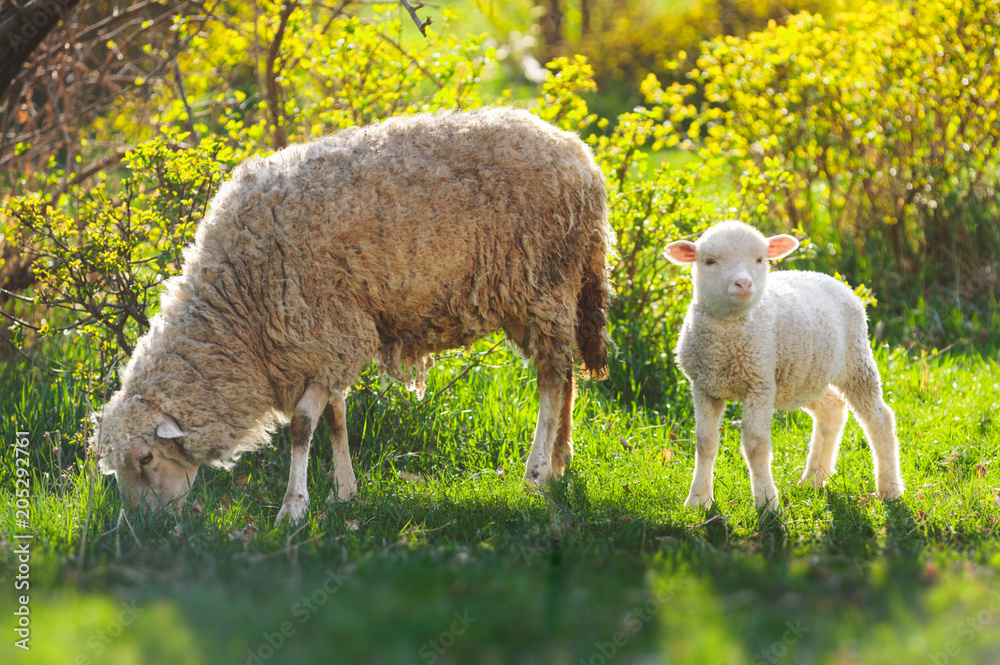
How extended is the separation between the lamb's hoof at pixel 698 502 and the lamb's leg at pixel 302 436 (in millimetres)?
1881

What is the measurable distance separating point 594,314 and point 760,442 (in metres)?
1.42

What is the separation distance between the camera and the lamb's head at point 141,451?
13.1 ft

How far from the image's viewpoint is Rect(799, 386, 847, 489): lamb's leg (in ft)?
14.6

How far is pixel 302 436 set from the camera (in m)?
4.25

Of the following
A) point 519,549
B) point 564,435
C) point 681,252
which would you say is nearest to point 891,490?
point 681,252

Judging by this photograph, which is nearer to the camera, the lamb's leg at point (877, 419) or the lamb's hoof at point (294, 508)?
the lamb's hoof at point (294, 508)

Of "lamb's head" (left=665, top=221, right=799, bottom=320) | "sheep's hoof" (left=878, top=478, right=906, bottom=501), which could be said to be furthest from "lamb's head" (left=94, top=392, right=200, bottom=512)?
"sheep's hoof" (left=878, top=478, right=906, bottom=501)

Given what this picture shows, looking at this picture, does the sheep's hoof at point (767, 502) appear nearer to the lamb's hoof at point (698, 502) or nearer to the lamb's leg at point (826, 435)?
the lamb's hoof at point (698, 502)

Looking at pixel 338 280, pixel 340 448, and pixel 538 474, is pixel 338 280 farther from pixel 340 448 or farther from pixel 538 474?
pixel 538 474

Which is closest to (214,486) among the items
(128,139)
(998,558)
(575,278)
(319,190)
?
(319,190)

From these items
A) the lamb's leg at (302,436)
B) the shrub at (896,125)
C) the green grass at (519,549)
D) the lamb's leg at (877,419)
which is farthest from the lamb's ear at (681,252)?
the shrub at (896,125)

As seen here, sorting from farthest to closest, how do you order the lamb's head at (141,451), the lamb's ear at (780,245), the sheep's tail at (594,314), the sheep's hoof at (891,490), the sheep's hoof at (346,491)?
the sheep's tail at (594,314) < the sheep's hoof at (346,491) < the sheep's hoof at (891,490) < the lamb's head at (141,451) < the lamb's ear at (780,245)

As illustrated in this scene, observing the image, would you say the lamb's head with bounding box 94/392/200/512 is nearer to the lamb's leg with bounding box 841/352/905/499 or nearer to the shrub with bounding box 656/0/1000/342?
the lamb's leg with bounding box 841/352/905/499

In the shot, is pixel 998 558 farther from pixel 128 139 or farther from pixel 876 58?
pixel 128 139
